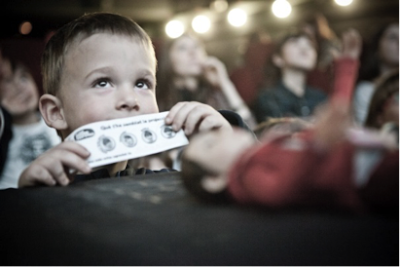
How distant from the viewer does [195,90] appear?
1.60 meters

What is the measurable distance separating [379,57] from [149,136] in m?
1.73

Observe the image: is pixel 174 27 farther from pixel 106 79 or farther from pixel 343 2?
pixel 106 79

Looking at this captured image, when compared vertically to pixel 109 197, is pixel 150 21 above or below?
above

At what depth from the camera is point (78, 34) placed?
59cm

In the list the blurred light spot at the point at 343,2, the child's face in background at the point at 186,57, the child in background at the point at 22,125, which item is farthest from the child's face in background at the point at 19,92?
the blurred light spot at the point at 343,2

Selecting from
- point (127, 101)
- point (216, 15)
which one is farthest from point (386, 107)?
point (216, 15)

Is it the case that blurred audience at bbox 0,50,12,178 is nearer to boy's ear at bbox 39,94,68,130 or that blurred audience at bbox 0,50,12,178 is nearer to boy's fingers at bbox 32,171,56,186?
boy's ear at bbox 39,94,68,130

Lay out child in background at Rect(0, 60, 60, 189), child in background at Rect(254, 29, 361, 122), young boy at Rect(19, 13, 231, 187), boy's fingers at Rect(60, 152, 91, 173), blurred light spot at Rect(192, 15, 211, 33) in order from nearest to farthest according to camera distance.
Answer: boy's fingers at Rect(60, 152, 91, 173)
young boy at Rect(19, 13, 231, 187)
child in background at Rect(0, 60, 60, 189)
child in background at Rect(254, 29, 361, 122)
blurred light spot at Rect(192, 15, 211, 33)

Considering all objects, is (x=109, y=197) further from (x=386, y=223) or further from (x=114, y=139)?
(x=386, y=223)

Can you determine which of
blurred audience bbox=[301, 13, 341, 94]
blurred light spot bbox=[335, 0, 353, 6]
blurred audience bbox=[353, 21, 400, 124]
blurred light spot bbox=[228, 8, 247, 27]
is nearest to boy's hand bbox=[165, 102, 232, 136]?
blurred audience bbox=[353, 21, 400, 124]

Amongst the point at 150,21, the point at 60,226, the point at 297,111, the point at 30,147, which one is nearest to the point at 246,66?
the point at 297,111

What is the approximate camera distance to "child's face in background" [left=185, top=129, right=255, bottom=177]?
0.27 m

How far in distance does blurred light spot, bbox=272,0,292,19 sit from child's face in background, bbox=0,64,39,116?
175 cm

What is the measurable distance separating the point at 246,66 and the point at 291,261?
7.43 ft
